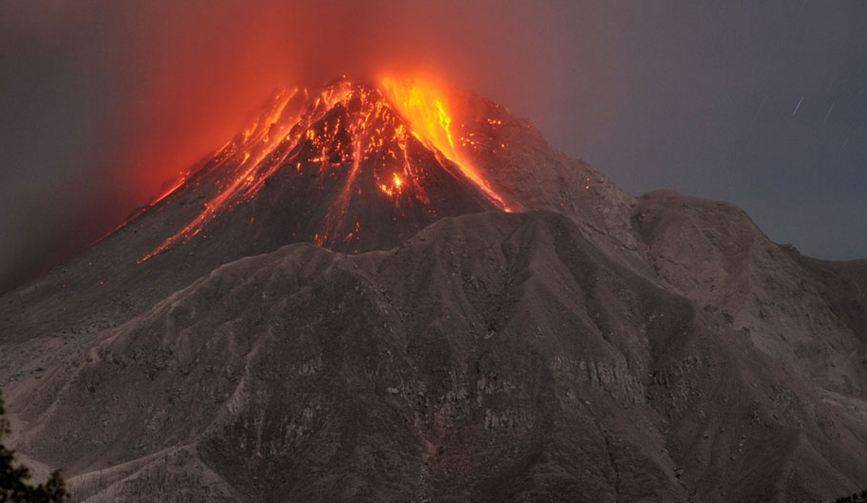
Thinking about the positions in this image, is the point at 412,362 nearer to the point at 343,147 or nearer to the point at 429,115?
the point at 343,147

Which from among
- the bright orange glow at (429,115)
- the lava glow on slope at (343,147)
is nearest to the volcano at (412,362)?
the lava glow on slope at (343,147)

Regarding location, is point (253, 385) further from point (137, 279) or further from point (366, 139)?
point (366, 139)

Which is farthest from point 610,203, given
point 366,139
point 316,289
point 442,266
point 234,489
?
point 234,489

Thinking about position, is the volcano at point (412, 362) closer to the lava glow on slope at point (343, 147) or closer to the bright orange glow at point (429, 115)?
the lava glow on slope at point (343, 147)

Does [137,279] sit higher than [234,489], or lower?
higher

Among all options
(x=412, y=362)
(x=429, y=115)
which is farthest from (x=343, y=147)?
(x=412, y=362)

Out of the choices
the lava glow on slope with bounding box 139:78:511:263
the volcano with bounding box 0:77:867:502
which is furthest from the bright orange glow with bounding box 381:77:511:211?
the volcano with bounding box 0:77:867:502
